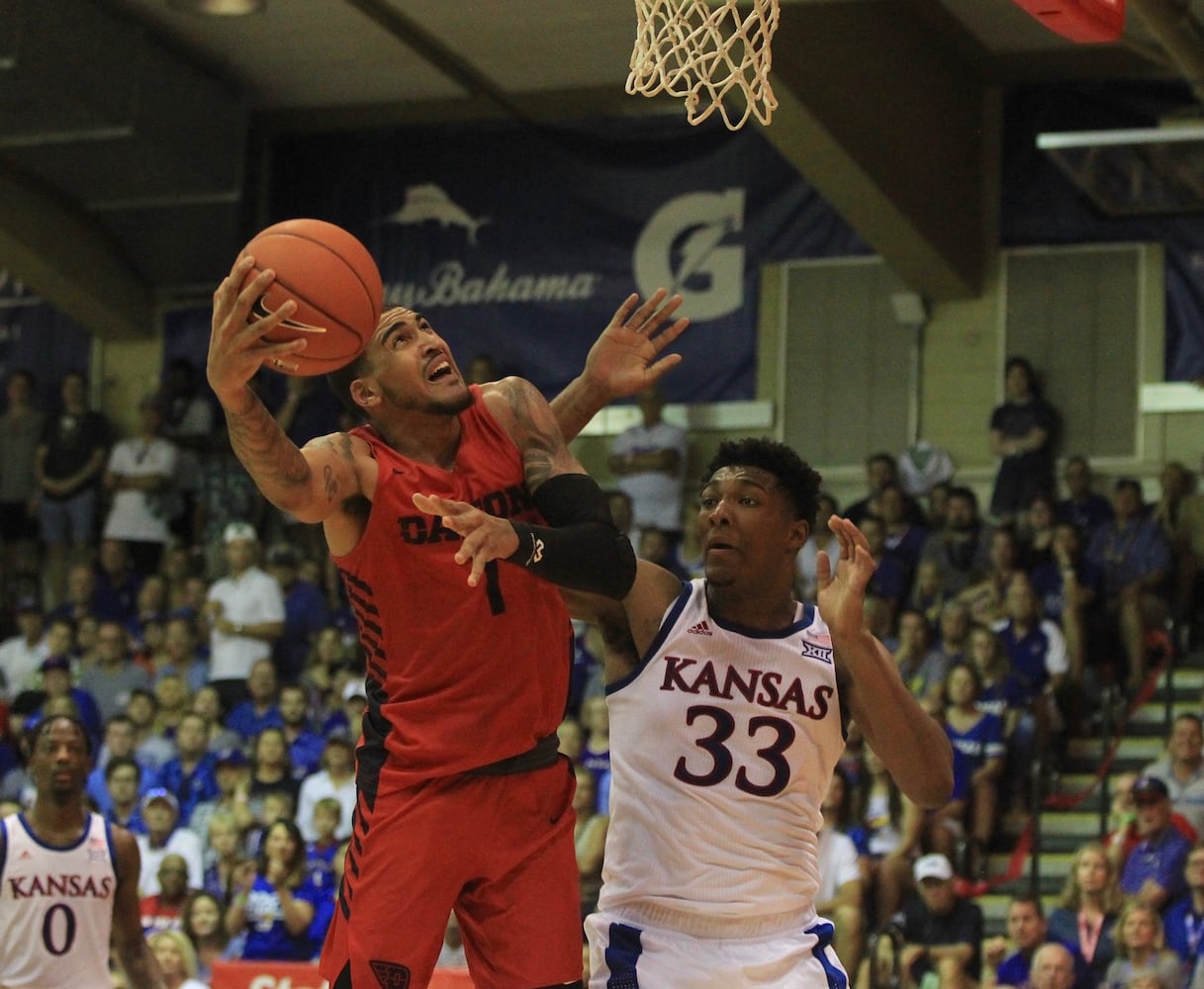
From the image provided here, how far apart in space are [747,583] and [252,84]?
13.5m

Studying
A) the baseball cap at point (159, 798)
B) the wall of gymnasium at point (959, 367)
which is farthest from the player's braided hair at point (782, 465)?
the wall of gymnasium at point (959, 367)

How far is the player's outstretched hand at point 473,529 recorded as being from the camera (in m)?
5.02

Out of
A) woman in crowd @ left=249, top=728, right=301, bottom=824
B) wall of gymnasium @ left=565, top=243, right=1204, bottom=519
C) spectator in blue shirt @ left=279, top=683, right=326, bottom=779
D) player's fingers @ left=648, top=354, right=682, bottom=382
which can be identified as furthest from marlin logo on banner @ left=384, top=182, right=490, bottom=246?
player's fingers @ left=648, top=354, right=682, bottom=382

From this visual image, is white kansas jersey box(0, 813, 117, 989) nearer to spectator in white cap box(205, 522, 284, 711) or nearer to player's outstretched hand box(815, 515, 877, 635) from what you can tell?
player's outstretched hand box(815, 515, 877, 635)

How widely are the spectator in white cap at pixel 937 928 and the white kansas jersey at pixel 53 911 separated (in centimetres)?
425

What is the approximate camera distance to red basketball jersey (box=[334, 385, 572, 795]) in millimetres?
5531

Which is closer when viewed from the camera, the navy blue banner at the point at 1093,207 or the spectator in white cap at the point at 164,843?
the spectator in white cap at the point at 164,843

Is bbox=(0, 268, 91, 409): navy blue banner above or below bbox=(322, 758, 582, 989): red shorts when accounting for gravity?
above

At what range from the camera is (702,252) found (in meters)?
18.0

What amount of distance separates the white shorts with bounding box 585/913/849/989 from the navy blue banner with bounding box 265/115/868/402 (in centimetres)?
1238

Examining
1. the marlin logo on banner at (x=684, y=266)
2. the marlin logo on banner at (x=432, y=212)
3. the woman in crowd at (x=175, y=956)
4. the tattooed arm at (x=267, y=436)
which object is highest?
the marlin logo on banner at (x=432, y=212)

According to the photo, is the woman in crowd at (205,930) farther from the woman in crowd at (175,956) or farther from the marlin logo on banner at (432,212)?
the marlin logo on banner at (432,212)

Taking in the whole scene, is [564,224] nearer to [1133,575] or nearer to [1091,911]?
[1133,575]

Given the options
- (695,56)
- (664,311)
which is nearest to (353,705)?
(695,56)
